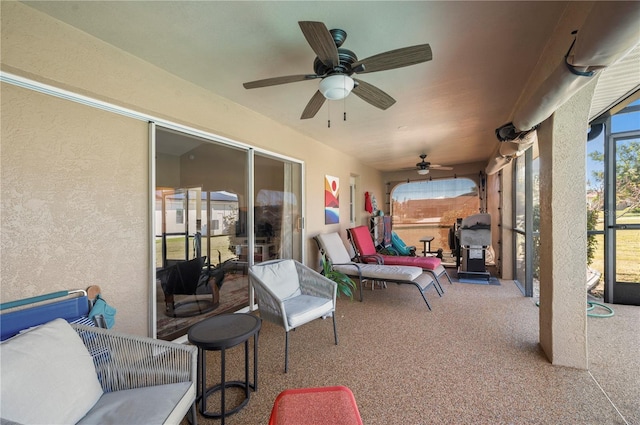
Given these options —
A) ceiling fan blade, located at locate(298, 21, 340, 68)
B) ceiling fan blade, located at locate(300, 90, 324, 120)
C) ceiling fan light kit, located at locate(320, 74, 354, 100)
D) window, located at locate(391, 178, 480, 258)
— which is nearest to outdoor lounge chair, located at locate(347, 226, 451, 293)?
ceiling fan blade, located at locate(300, 90, 324, 120)

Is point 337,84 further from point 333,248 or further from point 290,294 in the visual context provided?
point 333,248

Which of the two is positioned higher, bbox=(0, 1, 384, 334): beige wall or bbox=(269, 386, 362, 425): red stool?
bbox=(0, 1, 384, 334): beige wall

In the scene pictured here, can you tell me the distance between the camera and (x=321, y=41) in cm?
162

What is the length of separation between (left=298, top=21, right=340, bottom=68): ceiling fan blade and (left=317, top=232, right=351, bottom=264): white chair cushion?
3018 millimetres

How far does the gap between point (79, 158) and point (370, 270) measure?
11.7ft

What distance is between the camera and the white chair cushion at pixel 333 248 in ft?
14.6

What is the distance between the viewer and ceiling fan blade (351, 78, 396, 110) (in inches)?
85.7

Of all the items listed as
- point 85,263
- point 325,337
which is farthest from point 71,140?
point 325,337

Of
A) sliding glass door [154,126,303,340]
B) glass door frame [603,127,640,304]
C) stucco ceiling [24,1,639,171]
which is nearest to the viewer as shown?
stucco ceiling [24,1,639,171]

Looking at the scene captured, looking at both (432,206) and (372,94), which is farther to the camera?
(432,206)

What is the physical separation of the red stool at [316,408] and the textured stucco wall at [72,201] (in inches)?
68.6

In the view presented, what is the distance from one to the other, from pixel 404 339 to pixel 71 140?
11.1ft

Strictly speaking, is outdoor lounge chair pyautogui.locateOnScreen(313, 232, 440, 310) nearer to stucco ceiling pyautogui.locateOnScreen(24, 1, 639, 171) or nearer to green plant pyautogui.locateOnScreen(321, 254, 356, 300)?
green plant pyautogui.locateOnScreen(321, 254, 356, 300)

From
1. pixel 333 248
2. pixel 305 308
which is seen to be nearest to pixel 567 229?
pixel 305 308
